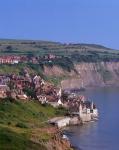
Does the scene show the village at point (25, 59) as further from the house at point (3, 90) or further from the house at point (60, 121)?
the house at point (60, 121)

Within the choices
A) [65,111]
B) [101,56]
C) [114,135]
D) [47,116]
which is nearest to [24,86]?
[65,111]

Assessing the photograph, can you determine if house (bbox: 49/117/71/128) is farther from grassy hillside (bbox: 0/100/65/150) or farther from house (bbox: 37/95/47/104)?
house (bbox: 37/95/47/104)

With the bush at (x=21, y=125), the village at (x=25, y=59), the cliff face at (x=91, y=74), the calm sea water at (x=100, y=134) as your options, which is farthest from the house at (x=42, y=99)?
the cliff face at (x=91, y=74)

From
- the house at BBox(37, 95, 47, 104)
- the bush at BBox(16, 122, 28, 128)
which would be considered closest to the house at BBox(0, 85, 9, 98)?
the house at BBox(37, 95, 47, 104)

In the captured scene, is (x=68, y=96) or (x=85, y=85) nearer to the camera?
(x=68, y=96)

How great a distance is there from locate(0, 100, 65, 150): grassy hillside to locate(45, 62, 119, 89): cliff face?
56363 mm

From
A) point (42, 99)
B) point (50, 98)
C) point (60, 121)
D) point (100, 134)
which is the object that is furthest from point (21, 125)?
point (50, 98)

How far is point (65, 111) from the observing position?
65.2 meters

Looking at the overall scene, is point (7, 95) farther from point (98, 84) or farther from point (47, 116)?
point (98, 84)

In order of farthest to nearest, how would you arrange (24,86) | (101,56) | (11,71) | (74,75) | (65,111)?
(101,56) < (74,75) < (11,71) < (24,86) < (65,111)

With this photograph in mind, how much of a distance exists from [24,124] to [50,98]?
2116 cm

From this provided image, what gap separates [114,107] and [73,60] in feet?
184

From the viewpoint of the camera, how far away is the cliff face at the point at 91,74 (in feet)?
403

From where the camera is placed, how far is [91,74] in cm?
13962
